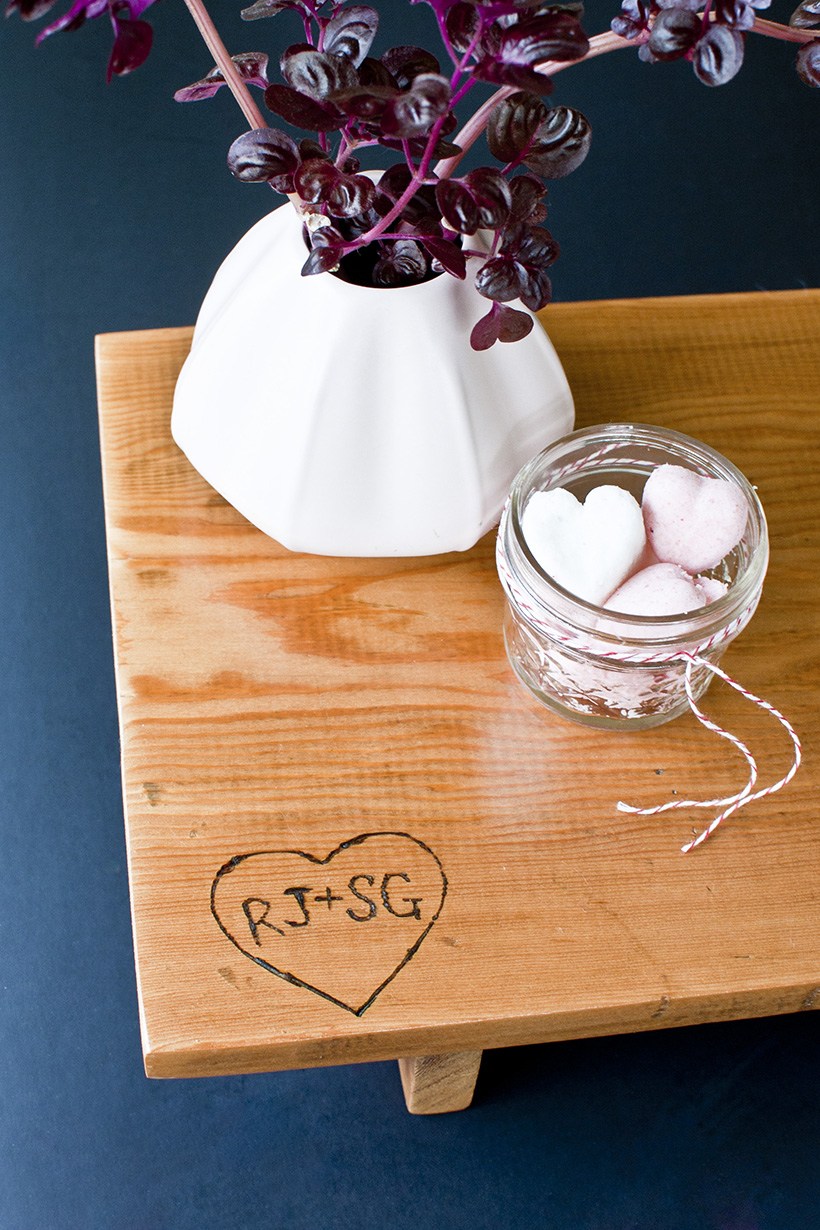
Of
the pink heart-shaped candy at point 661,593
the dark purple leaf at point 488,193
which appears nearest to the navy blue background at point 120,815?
the dark purple leaf at point 488,193

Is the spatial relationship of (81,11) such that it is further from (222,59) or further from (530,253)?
(530,253)

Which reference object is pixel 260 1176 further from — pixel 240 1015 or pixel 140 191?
pixel 140 191

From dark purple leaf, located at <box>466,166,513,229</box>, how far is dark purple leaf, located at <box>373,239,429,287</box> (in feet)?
0.28

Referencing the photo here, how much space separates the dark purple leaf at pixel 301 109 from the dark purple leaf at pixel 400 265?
0.33 ft

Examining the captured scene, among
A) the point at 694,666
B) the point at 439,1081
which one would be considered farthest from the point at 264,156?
the point at 439,1081

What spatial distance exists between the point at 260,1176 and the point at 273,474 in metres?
0.67

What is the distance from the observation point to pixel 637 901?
81cm

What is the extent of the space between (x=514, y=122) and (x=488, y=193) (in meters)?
0.04

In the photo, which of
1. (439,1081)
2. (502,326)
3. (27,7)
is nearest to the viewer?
(27,7)

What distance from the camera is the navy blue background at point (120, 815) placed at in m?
1.15

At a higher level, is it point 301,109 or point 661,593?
point 301,109

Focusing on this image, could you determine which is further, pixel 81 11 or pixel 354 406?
pixel 354 406

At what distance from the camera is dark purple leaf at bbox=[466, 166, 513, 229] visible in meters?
0.68

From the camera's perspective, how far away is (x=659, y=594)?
78cm
